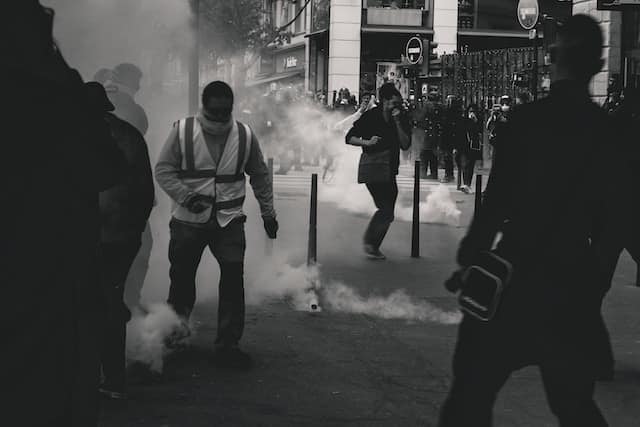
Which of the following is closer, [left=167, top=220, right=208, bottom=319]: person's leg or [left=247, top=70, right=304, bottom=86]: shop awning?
[left=167, top=220, right=208, bottom=319]: person's leg

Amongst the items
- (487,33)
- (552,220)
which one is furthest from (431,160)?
(487,33)

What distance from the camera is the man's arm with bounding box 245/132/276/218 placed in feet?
21.2

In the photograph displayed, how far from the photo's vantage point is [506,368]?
3.47 meters

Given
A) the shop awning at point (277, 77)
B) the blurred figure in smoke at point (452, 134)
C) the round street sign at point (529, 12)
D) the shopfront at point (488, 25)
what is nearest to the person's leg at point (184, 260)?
the round street sign at point (529, 12)

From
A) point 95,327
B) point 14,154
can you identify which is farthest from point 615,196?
point 14,154

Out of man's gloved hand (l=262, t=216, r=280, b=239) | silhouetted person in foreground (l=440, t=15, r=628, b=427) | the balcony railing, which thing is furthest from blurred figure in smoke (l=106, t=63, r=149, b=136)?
the balcony railing

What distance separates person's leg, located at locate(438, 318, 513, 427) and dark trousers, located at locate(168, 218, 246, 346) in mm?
2951

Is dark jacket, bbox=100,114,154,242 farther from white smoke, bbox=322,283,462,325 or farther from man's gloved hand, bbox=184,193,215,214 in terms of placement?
white smoke, bbox=322,283,462,325

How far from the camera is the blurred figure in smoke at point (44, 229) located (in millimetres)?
2092

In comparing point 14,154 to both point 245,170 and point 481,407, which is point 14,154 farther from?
point 245,170

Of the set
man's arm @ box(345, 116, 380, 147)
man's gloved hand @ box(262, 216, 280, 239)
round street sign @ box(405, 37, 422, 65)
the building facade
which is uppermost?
the building facade

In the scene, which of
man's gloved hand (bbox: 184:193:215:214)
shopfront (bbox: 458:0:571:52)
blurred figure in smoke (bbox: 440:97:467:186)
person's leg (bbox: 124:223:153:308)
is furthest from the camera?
shopfront (bbox: 458:0:571:52)

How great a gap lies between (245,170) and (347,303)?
235cm

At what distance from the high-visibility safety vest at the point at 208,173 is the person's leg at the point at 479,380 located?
297cm
